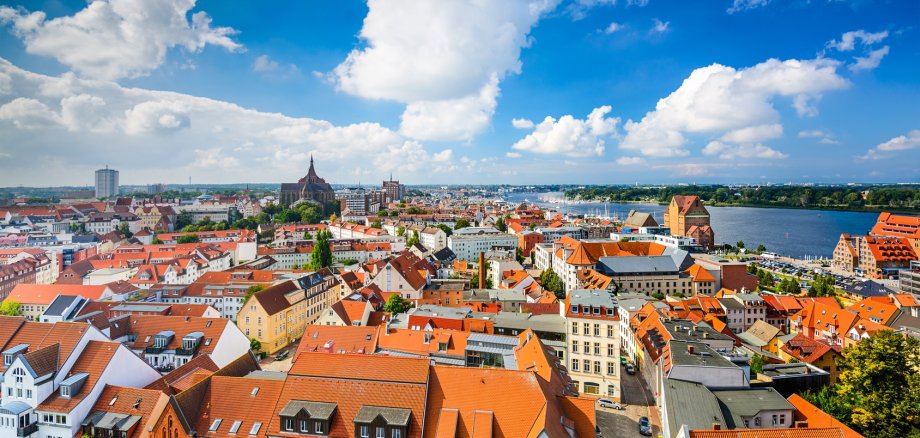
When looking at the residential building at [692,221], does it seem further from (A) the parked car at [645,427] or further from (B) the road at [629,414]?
(A) the parked car at [645,427]

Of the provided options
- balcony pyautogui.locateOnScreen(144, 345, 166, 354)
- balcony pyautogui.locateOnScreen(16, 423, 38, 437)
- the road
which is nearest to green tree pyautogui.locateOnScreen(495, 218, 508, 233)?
the road

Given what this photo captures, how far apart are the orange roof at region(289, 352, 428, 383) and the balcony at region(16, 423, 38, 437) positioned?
10.2 m

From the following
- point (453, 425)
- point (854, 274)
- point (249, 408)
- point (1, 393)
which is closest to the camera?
point (453, 425)

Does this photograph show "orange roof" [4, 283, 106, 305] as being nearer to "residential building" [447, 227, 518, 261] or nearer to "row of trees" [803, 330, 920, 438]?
"row of trees" [803, 330, 920, 438]

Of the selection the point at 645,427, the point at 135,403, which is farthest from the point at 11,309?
the point at 645,427

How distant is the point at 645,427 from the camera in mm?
23359

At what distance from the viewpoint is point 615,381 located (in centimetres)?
2709

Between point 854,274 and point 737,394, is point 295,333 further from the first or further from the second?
point 854,274

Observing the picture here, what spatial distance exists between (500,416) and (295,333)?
2693 centimetres

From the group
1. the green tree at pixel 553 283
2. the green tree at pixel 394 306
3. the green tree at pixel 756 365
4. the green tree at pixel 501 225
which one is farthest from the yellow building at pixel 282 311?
the green tree at pixel 501 225

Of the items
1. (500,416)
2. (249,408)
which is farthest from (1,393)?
(500,416)

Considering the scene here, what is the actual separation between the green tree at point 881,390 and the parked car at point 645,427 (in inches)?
333

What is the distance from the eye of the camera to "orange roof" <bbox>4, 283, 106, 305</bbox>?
40406 mm

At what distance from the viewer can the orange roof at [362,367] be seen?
55.6ft
